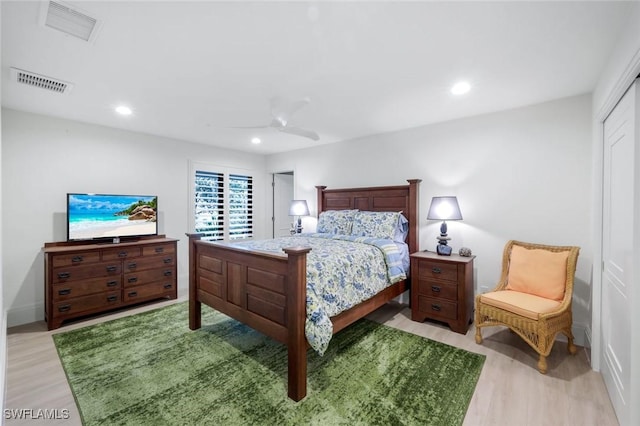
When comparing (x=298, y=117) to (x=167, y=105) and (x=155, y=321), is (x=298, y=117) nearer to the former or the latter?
(x=167, y=105)

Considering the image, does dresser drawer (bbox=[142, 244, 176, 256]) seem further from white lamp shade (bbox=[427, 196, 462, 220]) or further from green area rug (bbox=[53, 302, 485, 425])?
white lamp shade (bbox=[427, 196, 462, 220])

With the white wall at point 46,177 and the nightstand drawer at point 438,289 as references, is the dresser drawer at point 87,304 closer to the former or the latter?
the white wall at point 46,177

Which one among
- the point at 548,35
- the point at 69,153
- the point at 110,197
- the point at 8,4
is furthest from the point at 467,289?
the point at 69,153

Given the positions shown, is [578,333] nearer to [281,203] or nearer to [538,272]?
[538,272]

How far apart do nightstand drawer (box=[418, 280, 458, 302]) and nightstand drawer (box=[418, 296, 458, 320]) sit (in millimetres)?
55

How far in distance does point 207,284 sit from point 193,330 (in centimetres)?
56

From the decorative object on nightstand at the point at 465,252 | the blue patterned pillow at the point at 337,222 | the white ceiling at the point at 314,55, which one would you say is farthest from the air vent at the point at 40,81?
the decorative object on nightstand at the point at 465,252

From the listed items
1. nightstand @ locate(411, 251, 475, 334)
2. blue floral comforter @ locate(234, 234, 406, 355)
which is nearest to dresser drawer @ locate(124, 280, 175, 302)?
blue floral comforter @ locate(234, 234, 406, 355)

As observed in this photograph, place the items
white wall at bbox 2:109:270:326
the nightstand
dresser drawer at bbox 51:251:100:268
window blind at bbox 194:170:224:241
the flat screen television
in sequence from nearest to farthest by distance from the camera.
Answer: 1. the nightstand
2. dresser drawer at bbox 51:251:100:268
3. white wall at bbox 2:109:270:326
4. the flat screen television
5. window blind at bbox 194:170:224:241

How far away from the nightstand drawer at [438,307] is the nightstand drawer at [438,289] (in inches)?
2.2

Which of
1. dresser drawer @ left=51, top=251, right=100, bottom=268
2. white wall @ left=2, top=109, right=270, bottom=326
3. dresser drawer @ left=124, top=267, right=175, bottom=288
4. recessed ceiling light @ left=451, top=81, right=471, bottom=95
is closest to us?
recessed ceiling light @ left=451, top=81, right=471, bottom=95

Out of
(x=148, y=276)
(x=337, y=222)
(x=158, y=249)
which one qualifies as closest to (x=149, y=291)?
(x=148, y=276)

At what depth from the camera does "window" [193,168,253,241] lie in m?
5.11

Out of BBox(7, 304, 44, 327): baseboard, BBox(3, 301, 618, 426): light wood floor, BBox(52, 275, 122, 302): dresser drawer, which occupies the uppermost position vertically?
BBox(52, 275, 122, 302): dresser drawer
